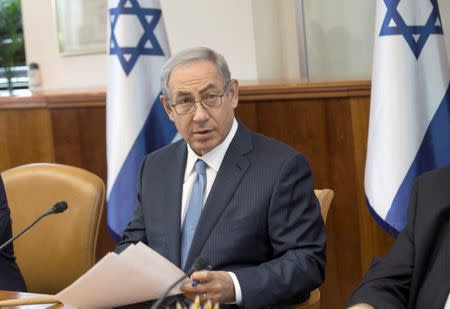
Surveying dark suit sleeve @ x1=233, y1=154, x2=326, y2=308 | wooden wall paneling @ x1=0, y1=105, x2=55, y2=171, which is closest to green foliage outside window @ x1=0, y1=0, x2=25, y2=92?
wooden wall paneling @ x1=0, y1=105, x2=55, y2=171

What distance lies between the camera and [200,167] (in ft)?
8.66

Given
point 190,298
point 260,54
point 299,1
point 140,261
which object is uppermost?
point 299,1

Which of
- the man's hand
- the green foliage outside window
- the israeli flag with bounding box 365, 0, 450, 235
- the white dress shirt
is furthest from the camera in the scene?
the green foliage outside window

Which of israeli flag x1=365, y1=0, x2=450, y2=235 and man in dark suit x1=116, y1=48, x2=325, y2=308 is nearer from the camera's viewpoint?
man in dark suit x1=116, y1=48, x2=325, y2=308

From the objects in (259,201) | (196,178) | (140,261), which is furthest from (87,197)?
(140,261)

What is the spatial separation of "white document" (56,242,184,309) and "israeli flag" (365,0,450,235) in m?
1.25

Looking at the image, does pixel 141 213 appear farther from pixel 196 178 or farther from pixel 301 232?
pixel 301 232

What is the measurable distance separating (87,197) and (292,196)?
1.01 meters

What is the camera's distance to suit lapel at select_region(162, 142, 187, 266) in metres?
2.56

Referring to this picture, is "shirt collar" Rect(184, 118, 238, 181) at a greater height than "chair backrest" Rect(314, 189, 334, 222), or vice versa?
"shirt collar" Rect(184, 118, 238, 181)

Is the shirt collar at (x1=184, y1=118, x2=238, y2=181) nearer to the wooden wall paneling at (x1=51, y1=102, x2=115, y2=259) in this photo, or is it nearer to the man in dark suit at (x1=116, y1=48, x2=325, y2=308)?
the man in dark suit at (x1=116, y1=48, x2=325, y2=308)

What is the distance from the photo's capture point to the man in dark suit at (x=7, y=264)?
2.91 meters

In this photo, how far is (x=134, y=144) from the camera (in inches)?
144

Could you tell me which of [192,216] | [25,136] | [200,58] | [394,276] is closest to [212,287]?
[192,216]
